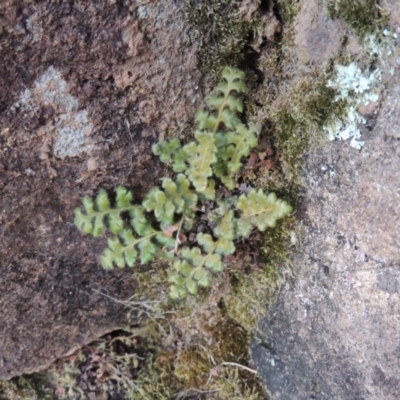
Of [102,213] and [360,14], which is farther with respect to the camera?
[102,213]

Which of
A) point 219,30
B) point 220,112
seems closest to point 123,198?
point 220,112

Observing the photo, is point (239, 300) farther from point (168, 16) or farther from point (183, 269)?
point (168, 16)

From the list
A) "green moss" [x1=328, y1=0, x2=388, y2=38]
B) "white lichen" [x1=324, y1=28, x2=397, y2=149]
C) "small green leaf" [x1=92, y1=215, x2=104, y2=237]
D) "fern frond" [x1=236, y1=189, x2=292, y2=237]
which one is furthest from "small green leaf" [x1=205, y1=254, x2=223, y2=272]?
"green moss" [x1=328, y1=0, x2=388, y2=38]

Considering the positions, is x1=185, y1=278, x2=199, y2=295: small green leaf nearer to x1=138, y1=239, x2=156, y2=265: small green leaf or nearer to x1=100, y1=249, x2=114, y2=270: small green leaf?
x1=138, y1=239, x2=156, y2=265: small green leaf

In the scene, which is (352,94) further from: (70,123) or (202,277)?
(70,123)

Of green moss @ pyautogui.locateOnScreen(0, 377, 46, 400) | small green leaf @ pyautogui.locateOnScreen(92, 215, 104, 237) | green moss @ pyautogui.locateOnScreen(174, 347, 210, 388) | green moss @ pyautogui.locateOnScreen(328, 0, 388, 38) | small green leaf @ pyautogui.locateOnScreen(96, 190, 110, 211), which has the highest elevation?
green moss @ pyautogui.locateOnScreen(328, 0, 388, 38)

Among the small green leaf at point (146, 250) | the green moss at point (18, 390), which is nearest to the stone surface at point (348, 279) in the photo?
the small green leaf at point (146, 250)
